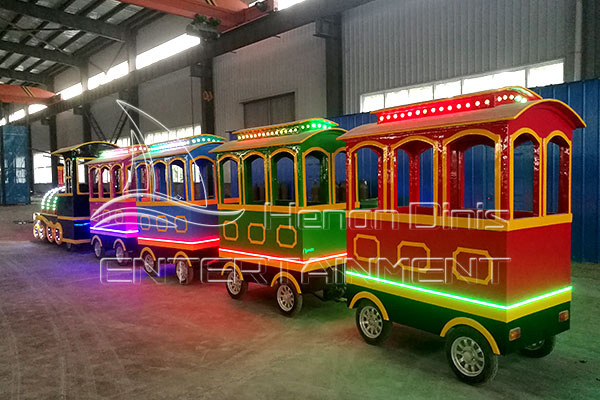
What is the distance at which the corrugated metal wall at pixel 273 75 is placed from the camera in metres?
15.3

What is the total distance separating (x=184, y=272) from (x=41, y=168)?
4570cm

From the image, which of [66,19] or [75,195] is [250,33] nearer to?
[75,195]

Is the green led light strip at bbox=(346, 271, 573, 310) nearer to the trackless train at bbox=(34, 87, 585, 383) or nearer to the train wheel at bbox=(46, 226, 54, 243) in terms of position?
the trackless train at bbox=(34, 87, 585, 383)

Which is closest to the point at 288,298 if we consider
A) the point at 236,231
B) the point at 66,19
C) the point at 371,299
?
the point at 236,231

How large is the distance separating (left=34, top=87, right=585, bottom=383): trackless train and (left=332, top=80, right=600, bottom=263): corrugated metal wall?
0.44 meters

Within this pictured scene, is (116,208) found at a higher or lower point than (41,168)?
lower

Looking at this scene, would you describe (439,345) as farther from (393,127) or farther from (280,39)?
(280,39)

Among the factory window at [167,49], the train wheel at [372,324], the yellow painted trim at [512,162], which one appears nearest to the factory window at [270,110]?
the factory window at [167,49]

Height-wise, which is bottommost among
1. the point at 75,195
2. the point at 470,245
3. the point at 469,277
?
the point at 469,277

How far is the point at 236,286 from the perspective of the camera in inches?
300

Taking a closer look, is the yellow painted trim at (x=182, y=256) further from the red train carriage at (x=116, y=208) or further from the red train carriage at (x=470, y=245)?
the red train carriage at (x=470, y=245)

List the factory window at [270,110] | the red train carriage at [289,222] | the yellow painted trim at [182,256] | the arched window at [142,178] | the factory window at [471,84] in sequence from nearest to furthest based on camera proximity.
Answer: the red train carriage at [289,222] → the yellow painted trim at [182,256] → the arched window at [142,178] → the factory window at [471,84] → the factory window at [270,110]

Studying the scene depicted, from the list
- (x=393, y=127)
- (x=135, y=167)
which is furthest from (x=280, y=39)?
(x=393, y=127)

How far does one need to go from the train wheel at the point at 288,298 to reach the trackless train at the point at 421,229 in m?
0.02
